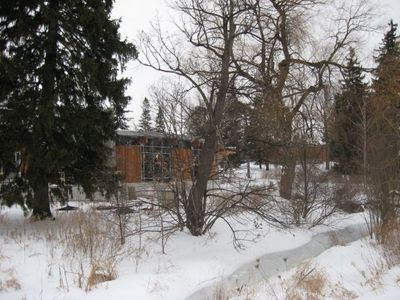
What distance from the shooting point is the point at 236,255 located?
41.9 ft

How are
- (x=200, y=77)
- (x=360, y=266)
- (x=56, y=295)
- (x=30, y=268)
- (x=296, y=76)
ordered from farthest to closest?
(x=296, y=76) → (x=200, y=77) → (x=360, y=266) → (x=30, y=268) → (x=56, y=295)

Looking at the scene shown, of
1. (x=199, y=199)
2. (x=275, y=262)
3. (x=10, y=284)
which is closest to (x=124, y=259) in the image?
(x=10, y=284)

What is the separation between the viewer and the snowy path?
9695mm

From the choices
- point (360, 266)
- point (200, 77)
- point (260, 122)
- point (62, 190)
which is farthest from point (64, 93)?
point (360, 266)

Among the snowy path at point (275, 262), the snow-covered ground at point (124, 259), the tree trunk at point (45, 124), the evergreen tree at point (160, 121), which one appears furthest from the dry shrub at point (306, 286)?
the tree trunk at point (45, 124)

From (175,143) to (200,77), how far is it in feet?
12.3

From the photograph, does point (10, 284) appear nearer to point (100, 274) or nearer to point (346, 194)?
→ point (100, 274)

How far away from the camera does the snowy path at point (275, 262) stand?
9695 millimetres

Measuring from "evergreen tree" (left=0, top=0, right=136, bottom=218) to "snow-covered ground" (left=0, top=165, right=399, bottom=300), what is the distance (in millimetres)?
1513

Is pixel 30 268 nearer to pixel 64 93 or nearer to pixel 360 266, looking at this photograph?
pixel 64 93

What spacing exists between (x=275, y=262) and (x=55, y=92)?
758 cm

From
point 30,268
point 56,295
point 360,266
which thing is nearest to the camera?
point 56,295

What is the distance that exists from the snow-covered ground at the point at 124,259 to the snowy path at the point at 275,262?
0.22 meters

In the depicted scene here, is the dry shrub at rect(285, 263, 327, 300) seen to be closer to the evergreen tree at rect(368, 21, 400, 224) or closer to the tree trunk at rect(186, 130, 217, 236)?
the tree trunk at rect(186, 130, 217, 236)
